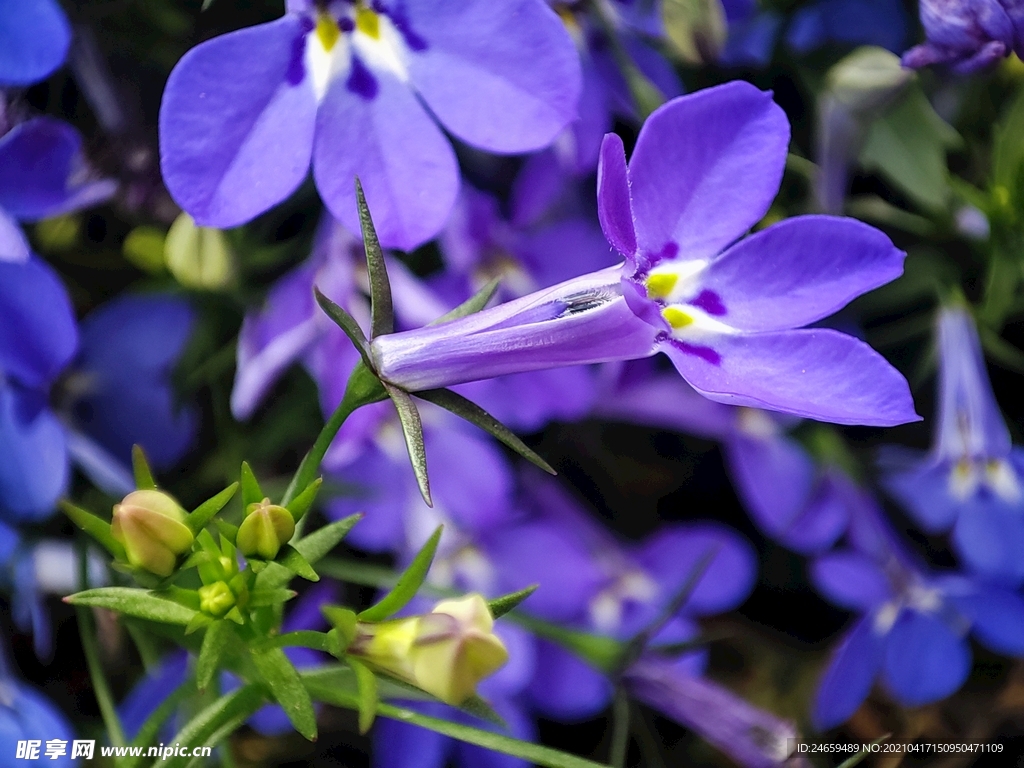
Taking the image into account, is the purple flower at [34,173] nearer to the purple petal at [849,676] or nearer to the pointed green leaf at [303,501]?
the pointed green leaf at [303,501]

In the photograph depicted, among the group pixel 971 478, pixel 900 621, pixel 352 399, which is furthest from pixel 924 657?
pixel 352 399

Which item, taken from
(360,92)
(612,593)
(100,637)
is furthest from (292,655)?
(360,92)

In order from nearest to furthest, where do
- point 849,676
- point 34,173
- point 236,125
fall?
1. point 236,125
2. point 34,173
3. point 849,676

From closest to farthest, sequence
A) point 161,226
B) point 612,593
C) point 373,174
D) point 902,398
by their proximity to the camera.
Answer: point 902,398, point 373,174, point 161,226, point 612,593

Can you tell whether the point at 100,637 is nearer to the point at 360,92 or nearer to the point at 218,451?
the point at 218,451

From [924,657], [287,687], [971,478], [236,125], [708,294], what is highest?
[236,125]

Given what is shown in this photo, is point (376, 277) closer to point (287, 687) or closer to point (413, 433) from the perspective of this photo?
point (413, 433)

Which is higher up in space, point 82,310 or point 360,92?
point 360,92
